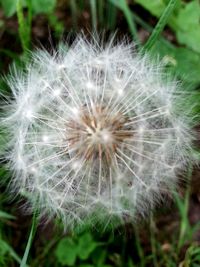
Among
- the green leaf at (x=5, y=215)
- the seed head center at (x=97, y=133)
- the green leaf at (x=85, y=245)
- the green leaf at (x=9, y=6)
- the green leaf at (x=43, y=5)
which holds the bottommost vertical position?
the green leaf at (x=85, y=245)

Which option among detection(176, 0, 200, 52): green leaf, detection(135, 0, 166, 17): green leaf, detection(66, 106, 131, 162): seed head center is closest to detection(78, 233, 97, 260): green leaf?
detection(66, 106, 131, 162): seed head center

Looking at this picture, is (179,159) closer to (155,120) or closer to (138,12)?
(155,120)

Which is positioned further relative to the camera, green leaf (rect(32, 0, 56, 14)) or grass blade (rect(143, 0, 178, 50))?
green leaf (rect(32, 0, 56, 14))

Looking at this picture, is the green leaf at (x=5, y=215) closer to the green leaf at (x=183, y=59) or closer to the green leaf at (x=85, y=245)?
the green leaf at (x=85, y=245)

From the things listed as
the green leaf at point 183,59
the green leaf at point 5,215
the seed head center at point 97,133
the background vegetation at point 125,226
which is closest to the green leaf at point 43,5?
the background vegetation at point 125,226

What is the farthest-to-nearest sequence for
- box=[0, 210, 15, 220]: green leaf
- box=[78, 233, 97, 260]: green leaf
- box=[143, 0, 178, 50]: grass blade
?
box=[78, 233, 97, 260]: green leaf < box=[0, 210, 15, 220]: green leaf < box=[143, 0, 178, 50]: grass blade

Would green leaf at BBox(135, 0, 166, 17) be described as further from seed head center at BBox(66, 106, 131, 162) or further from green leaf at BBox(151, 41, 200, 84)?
seed head center at BBox(66, 106, 131, 162)
